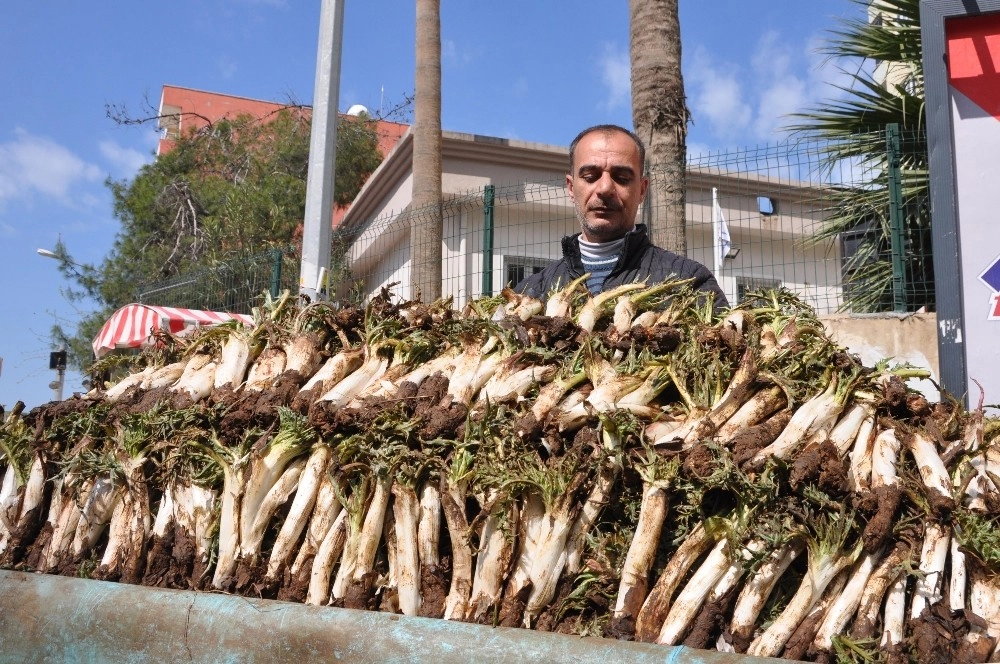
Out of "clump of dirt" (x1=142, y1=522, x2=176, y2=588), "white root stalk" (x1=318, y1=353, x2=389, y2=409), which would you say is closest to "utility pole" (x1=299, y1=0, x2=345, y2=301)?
"white root stalk" (x1=318, y1=353, x2=389, y2=409)

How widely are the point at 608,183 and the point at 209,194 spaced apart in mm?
19483

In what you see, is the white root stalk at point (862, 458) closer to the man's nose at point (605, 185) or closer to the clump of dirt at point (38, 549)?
the man's nose at point (605, 185)

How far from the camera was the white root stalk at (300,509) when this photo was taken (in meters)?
2.30

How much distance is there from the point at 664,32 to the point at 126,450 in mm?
6184

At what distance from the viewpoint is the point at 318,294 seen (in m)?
7.20

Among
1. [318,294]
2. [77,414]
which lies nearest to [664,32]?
[318,294]

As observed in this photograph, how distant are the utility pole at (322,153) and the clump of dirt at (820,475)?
5.84 metres

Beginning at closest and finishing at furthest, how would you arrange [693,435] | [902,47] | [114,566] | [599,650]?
[599,650]
[693,435]
[114,566]
[902,47]

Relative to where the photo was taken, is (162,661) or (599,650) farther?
(162,661)

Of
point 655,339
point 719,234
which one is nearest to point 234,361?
point 655,339

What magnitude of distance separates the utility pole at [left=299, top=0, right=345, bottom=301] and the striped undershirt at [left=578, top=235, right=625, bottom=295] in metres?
3.96

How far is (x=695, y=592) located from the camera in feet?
6.01

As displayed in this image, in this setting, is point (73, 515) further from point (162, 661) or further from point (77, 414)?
point (162, 661)

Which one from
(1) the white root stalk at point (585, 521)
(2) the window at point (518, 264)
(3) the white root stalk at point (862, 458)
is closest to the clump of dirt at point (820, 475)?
(3) the white root stalk at point (862, 458)
